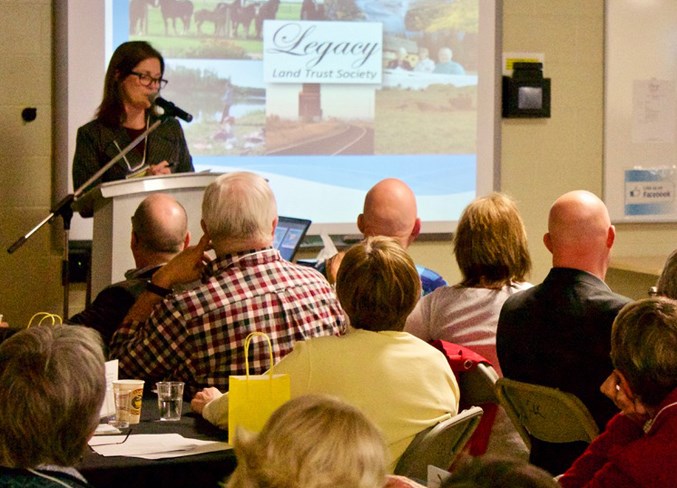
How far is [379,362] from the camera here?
8.00 feet

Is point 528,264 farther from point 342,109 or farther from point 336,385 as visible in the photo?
point 342,109

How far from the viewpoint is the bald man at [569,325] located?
9.16ft

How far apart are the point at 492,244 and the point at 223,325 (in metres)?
0.94

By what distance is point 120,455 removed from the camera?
2248 millimetres

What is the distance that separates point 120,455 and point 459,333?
1355mm

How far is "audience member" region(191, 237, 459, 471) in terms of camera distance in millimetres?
2400

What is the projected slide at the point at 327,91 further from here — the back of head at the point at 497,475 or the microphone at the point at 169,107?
the back of head at the point at 497,475

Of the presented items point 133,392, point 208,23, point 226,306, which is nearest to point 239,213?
point 226,306

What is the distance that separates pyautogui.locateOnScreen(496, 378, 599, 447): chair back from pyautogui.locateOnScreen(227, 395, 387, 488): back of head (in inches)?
51.8

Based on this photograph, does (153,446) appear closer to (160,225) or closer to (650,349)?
(650,349)


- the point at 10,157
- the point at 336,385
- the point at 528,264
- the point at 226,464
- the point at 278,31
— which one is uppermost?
the point at 278,31

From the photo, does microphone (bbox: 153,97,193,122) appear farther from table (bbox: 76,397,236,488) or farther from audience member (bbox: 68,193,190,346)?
table (bbox: 76,397,236,488)

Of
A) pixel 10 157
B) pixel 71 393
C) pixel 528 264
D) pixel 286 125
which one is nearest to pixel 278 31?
pixel 286 125

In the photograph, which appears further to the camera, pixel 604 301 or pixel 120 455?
pixel 604 301
